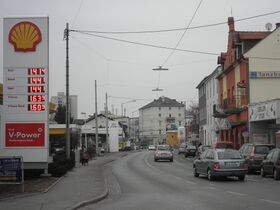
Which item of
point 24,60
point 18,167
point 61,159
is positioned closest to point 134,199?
point 18,167

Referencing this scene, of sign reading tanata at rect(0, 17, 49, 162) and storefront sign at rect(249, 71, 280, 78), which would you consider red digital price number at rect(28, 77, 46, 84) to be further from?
storefront sign at rect(249, 71, 280, 78)

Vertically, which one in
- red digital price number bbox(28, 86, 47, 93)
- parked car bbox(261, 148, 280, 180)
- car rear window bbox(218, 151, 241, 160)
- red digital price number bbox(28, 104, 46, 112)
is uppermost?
red digital price number bbox(28, 86, 47, 93)

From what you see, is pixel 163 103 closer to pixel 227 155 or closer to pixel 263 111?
pixel 263 111

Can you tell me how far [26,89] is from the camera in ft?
82.9

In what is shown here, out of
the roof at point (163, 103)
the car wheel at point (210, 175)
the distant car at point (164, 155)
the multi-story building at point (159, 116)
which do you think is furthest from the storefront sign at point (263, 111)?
the roof at point (163, 103)

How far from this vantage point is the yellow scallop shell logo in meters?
25.7

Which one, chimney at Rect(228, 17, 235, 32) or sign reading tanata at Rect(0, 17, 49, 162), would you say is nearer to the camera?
sign reading tanata at Rect(0, 17, 49, 162)

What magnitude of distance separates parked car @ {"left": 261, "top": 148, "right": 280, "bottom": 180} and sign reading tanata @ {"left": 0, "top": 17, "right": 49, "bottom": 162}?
35.5 ft

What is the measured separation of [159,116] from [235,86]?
125467mm

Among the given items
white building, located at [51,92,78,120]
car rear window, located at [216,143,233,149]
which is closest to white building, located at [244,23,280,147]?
car rear window, located at [216,143,233,149]

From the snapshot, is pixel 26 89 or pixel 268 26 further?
pixel 268 26

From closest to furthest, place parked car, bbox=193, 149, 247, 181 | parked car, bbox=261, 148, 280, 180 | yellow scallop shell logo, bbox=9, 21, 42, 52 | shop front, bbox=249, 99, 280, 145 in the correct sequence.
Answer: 1. parked car, bbox=193, 149, 247, 181
2. parked car, bbox=261, 148, 280, 180
3. yellow scallop shell logo, bbox=9, 21, 42, 52
4. shop front, bbox=249, 99, 280, 145

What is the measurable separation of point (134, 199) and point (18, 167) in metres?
4.63

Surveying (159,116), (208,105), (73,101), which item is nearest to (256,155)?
(73,101)
